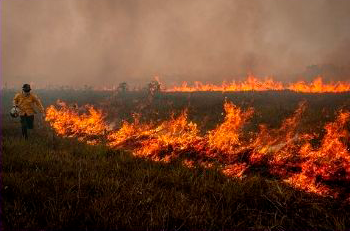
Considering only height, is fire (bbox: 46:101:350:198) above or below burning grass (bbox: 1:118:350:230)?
below

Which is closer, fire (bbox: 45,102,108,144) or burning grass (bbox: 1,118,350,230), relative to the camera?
burning grass (bbox: 1,118,350,230)

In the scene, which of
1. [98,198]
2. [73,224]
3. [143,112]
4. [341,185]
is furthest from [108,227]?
[143,112]

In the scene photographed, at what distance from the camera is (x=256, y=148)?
13656mm

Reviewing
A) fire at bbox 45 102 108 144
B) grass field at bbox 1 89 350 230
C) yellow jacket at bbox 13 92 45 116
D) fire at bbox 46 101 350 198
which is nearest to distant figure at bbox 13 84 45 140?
yellow jacket at bbox 13 92 45 116

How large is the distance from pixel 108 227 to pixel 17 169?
12.5ft

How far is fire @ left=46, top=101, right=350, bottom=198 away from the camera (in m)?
9.51

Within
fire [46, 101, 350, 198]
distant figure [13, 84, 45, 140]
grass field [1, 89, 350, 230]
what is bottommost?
fire [46, 101, 350, 198]

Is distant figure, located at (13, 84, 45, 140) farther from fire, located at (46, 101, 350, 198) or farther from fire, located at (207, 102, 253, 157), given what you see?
fire, located at (207, 102, 253, 157)

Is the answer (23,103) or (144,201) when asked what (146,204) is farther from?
(23,103)

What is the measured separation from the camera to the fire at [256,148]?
9.51m

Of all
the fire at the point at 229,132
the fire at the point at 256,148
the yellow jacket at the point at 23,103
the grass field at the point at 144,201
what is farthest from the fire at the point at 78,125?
the grass field at the point at 144,201

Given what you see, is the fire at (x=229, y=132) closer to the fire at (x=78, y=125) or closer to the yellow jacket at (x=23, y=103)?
the fire at (x=78, y=125)

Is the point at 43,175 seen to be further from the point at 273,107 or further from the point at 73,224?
the point at 273,107

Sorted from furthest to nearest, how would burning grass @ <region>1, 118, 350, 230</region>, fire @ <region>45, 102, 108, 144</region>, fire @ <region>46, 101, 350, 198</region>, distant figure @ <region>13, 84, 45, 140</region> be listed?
fire @ <region>45, 102, 108, 144</region>
distant figure @ <region>13, 84, 45, 140</region>
fire @ <region>46, 101, 350, 198</region>
burning grass @ <region>1, 118, 350, 230</region>
